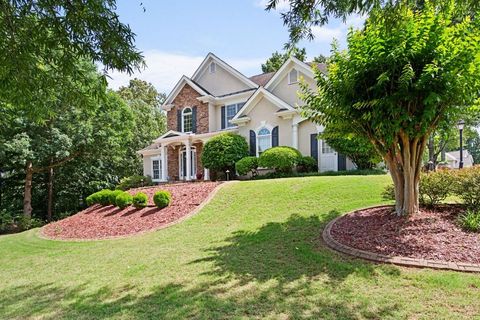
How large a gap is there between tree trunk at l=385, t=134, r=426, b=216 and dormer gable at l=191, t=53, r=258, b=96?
1522cm

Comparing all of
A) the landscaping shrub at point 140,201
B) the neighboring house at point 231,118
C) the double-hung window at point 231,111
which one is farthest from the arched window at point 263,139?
the landscaping shrub at point 140,201

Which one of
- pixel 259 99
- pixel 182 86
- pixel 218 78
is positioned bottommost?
pixel 259 99

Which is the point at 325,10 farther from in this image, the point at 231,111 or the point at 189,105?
the point at 189,105

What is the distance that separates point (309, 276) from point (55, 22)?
503 cm

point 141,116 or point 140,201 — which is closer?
point 140,201

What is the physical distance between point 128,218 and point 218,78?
44.9ft

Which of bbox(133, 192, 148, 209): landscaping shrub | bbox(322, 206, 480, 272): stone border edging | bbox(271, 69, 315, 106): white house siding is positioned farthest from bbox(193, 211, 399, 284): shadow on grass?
bbox(271, 69, 315, 106): white house siding

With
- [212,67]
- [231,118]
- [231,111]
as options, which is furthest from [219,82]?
[231,118]

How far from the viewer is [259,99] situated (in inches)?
788

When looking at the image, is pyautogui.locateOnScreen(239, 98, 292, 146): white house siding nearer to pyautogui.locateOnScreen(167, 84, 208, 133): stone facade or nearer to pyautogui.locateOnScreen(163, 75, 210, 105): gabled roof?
pyautogui.locateOnScreen(167, 84, 208, 133): stone facade

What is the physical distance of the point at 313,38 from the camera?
18.4 ft

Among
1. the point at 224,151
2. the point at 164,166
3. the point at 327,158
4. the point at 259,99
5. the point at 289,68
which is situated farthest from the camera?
the point at 164,166

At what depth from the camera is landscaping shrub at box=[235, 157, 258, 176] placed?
18.2 meters

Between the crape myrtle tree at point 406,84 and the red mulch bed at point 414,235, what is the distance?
50 cm
